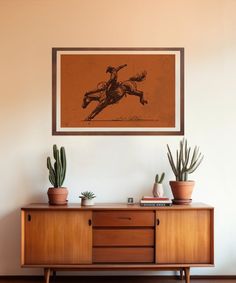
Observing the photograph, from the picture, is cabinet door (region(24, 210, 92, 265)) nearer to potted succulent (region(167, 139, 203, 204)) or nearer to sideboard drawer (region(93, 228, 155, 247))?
sideboard drawer (region(93, 228, 155, 247))

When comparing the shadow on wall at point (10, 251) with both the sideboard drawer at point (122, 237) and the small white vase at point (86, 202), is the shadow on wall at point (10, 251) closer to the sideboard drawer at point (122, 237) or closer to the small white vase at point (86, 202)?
the small white vase at point (86, 202)

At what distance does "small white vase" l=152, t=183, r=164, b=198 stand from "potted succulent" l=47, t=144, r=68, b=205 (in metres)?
0.78

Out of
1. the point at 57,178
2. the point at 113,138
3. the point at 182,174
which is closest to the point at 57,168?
the point at 57,178

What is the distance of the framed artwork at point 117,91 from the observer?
3980 mm

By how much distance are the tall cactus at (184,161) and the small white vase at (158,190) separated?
170 millimetres

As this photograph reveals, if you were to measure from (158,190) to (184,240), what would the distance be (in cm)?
49

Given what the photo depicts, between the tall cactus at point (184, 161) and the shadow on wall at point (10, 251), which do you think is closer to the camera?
the tall cactus at point (184, 161)

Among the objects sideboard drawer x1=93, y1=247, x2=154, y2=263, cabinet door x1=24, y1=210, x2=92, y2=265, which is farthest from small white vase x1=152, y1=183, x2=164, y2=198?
cabinet door x1=24, y1=210, x2=92, y2=265

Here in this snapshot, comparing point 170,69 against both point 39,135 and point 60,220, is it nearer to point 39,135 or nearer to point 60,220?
point 39,135

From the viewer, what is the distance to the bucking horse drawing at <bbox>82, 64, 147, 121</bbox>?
399 centimetres

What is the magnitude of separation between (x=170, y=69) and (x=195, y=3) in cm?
68

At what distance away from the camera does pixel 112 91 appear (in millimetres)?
3994

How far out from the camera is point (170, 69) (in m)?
4.00

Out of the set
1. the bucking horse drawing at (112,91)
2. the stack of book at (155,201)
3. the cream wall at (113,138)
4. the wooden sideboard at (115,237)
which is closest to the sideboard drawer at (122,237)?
the wooden sideboard at (115,237)
